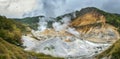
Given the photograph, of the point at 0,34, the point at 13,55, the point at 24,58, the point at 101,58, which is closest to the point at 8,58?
the point at 13,55

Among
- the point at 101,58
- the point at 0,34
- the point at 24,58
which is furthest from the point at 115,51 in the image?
the point at 0,34

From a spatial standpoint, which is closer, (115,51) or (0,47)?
(0,47)

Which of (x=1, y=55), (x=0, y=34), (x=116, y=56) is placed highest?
(x=0, y=34)

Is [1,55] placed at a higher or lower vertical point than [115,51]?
lower

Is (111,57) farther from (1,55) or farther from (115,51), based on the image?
(1,55)

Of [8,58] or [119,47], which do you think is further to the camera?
[119,47]

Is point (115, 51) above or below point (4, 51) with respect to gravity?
above

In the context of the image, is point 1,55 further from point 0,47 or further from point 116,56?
point 116,56

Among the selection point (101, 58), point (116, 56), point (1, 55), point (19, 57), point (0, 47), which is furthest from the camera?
point (101, 58)

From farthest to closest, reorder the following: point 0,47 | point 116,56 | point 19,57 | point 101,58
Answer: point 101,58 < point 116,56 < point 19,57 < point 0,47
